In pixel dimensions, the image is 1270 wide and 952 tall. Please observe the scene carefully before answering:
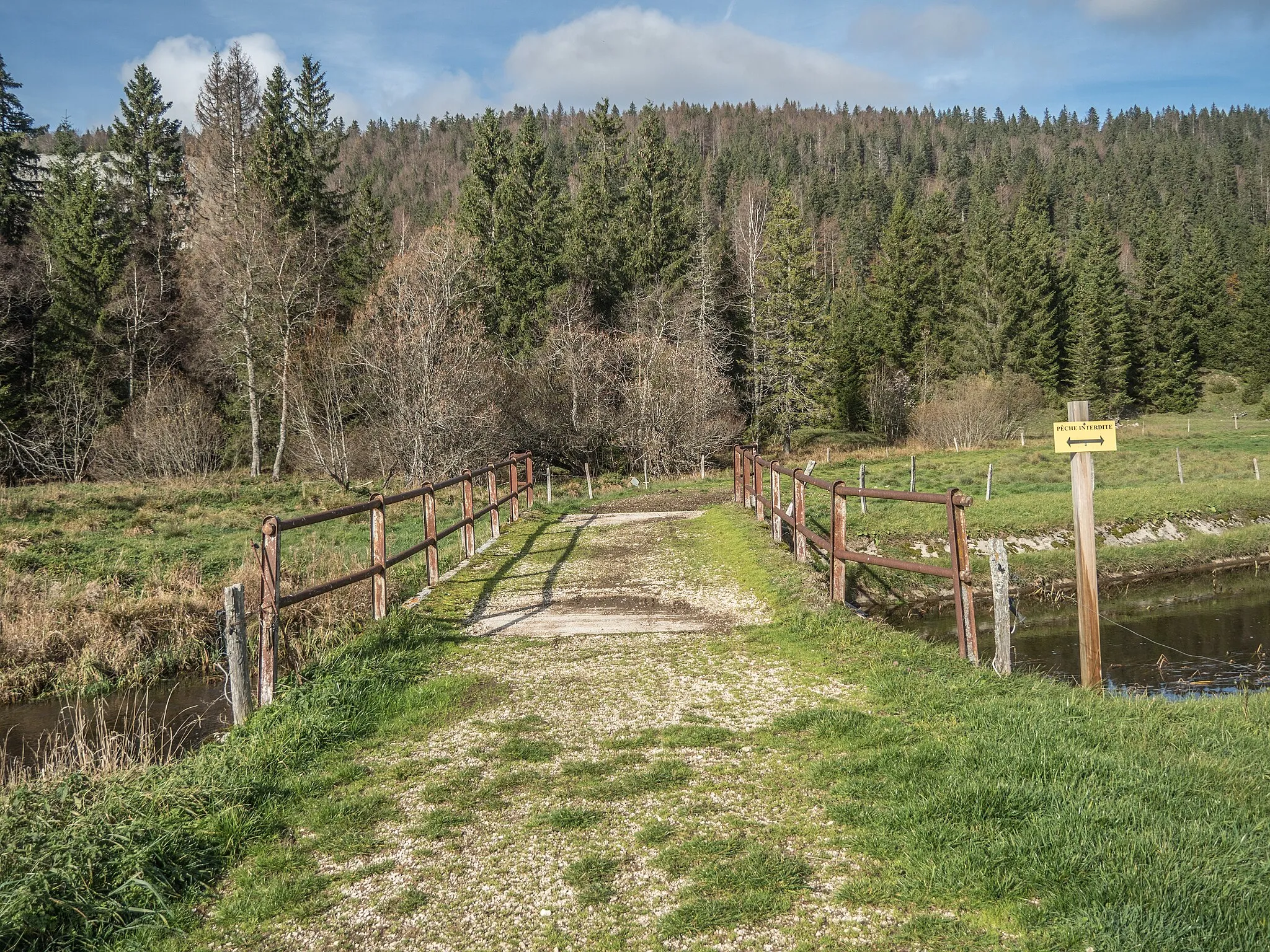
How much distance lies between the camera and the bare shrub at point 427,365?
27094mm

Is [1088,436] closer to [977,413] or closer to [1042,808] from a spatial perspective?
[1042,808]

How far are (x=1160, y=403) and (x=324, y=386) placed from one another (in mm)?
57607

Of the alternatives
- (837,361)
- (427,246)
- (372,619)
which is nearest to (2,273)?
(427,246)

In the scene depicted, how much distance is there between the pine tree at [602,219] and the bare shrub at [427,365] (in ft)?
41.8

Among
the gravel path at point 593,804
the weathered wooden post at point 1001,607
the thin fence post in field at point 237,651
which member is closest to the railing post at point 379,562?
the gravel path at point 593,804

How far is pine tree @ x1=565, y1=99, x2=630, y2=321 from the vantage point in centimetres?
4216

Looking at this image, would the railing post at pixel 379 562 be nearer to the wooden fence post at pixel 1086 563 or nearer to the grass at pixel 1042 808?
the grass at pixel 1042 808

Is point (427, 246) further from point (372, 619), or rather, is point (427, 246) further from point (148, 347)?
point (372, 619)

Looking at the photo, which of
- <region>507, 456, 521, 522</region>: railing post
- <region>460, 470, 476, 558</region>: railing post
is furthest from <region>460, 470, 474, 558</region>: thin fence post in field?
<region>507, 456, 521, 522</region>: railing post

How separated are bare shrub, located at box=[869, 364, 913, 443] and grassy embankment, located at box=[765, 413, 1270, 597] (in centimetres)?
1884

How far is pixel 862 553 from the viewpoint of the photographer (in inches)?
403

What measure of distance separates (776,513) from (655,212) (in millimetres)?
33974

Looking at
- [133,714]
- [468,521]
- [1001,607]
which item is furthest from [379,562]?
[1001,607]

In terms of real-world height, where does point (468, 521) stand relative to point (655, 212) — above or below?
below
